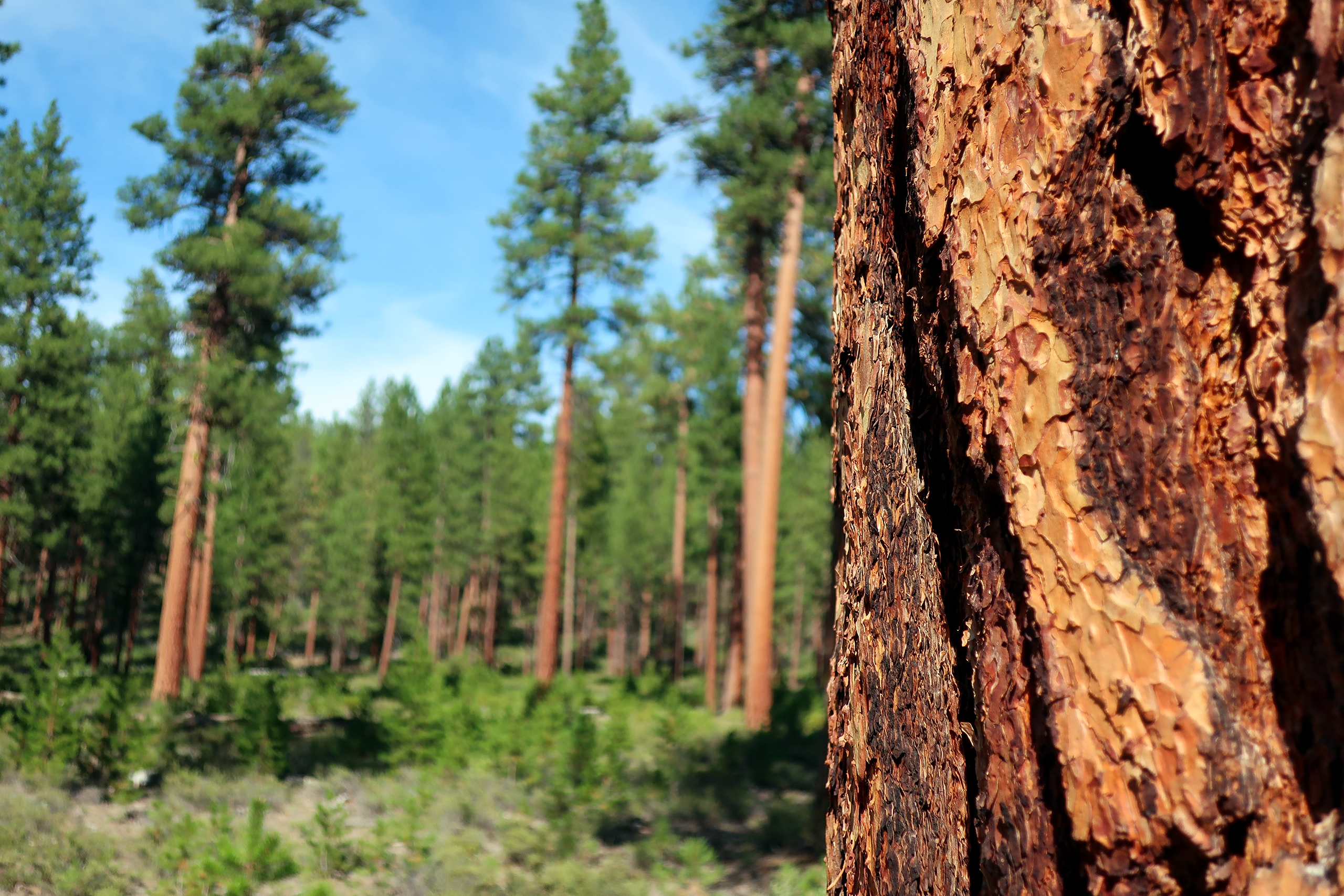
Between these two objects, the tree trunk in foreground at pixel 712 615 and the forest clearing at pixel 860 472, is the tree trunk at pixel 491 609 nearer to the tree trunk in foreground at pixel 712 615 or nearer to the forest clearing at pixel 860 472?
the tree trunk in foreground at pixel 712 615

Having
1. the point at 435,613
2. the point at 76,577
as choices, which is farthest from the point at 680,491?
the point at 76,577

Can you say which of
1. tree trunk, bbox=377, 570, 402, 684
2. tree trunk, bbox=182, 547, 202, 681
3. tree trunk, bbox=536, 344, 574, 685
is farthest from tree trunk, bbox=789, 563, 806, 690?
tree trunk, bbox=182, 547, 202, 681

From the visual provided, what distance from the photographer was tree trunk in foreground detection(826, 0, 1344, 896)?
103 centimetres

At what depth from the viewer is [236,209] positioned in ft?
54.1

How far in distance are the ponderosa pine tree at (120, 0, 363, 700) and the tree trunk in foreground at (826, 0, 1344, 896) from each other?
16.3 meters

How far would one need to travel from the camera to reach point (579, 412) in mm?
48125

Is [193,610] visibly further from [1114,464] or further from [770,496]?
[1114,464]

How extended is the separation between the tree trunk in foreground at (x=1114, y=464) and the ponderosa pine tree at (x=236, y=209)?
16276 mm

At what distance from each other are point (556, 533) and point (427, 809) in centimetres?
1046

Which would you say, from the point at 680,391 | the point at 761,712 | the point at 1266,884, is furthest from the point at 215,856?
the point at 680,391

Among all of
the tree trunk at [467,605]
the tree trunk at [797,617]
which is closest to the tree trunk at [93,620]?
the tree trunk at [467,605]

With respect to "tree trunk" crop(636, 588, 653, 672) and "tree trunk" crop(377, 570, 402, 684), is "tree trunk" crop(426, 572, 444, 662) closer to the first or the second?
"tree trunk" crop(377, 570, 402, 684)

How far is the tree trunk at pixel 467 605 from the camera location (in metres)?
41.5

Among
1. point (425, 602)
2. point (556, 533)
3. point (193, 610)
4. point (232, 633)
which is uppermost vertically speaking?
point (556, 533)
